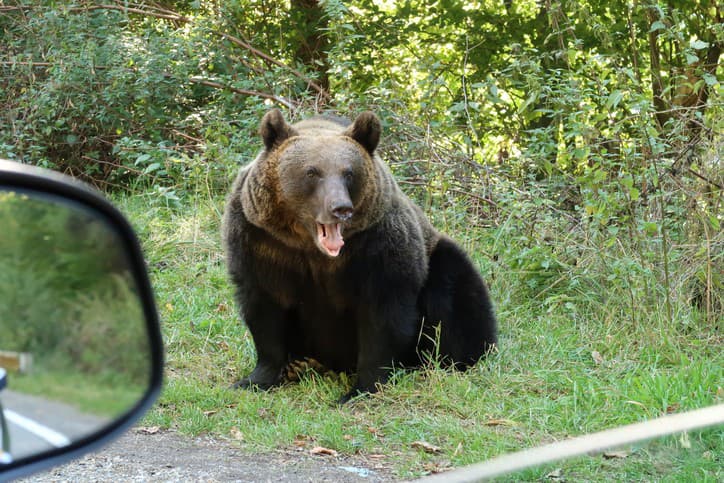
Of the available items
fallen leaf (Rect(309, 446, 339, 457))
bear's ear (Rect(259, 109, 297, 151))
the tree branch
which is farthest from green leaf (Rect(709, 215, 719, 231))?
the tree branch

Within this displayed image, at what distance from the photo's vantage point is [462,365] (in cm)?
641

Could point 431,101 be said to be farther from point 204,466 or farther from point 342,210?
point 204,466

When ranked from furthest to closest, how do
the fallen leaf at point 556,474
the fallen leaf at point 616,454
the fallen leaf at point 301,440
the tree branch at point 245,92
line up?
the tree branch at point 245,92 → the fallen leaf at point 301,440 → the fallen leaf at point 616,454 → the fallen leaf at point 556,474

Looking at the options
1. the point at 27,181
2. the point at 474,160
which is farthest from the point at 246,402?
the point at 474,160

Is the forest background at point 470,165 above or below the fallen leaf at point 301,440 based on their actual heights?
above

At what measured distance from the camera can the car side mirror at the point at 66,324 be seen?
1.74 m

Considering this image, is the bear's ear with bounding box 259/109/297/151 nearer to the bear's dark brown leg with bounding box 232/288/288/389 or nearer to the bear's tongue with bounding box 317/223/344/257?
the bear's tongue with bounding box 317/223/344/257

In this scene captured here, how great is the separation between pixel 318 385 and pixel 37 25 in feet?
25.8

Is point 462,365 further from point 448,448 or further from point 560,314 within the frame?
point 448,448

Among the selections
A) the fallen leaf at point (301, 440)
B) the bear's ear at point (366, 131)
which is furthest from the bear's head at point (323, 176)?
the fallen leaf at point (301, 440)

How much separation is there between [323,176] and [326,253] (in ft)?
1.61

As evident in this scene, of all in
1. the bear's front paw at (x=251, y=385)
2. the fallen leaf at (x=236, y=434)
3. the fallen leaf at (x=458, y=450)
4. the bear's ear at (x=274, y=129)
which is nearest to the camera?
the fallen leaf at (x=458, y=450)

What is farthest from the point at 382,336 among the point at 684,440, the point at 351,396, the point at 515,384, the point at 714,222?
the point at 714,222

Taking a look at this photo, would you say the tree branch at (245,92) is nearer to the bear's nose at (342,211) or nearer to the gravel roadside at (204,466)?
the bear's nose at (342,211)
